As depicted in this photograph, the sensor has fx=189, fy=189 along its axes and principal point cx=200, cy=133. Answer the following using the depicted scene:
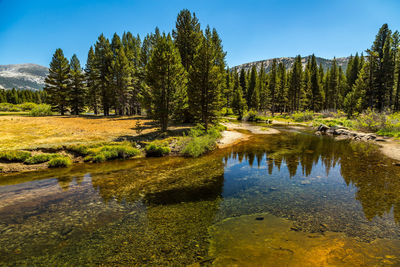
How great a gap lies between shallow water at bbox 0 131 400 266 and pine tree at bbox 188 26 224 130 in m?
13.4

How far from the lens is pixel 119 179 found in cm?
1179

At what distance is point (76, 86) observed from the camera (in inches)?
1778

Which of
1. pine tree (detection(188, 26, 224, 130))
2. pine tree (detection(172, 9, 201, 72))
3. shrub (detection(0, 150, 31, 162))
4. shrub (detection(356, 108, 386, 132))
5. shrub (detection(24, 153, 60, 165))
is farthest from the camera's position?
pine tree (detection(172, 9, 201, 72))

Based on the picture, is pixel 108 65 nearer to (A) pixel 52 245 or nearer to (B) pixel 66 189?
(B) pixel 66 189

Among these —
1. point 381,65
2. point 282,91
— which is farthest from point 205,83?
point 282,91

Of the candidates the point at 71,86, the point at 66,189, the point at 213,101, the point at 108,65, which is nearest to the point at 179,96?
the point at 213,101

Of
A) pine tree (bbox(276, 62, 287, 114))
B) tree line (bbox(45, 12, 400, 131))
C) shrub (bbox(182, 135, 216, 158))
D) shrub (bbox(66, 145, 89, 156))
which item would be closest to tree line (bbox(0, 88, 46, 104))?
tree line (bbox(45, 12, 400, 131))

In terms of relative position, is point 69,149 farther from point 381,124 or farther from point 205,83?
point 381,124

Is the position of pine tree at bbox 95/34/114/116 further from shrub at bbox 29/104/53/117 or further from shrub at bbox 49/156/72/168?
shrub at bbox 49/156/72/168

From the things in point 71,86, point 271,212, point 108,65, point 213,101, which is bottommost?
point 271,212

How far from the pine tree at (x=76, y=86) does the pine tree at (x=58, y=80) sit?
1171mm

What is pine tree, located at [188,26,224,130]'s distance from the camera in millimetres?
24797

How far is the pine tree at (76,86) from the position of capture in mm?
44866

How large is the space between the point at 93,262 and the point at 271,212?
6626 millimetres
